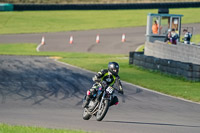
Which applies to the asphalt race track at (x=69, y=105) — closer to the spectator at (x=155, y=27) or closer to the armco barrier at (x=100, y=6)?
the spectator at (x=155, y=27)

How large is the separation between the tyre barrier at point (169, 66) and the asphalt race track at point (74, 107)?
110 inches

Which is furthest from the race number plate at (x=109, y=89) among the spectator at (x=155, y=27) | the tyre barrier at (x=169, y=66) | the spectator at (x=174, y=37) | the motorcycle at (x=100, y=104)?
the spectator at (x=155, y=27)

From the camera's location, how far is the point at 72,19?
56.8 meters

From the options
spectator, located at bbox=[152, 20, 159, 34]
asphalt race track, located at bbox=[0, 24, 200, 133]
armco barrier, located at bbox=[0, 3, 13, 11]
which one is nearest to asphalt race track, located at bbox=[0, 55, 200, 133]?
asphalt race track, located at bbox=[0, 24, 200, 133]

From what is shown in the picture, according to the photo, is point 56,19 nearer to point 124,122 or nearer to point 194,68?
point 194,68

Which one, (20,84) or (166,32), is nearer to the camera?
(20,84)

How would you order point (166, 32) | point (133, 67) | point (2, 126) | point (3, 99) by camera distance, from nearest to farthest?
point (2, 126) < point (3, 99) < point (133, 67) < point (166, 32)

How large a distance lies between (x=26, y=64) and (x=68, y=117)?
49.3 feet

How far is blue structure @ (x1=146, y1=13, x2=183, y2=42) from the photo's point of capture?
30.7m

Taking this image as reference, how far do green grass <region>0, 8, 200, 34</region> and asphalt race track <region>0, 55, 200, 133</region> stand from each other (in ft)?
98.0

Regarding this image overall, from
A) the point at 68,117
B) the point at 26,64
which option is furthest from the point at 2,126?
the point at 26,64

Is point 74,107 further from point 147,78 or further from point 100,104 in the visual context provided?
point 147,78

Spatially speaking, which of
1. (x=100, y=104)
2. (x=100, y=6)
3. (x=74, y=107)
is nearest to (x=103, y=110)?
(x=100, y=104)

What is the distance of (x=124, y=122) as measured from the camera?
1167 centimetres
